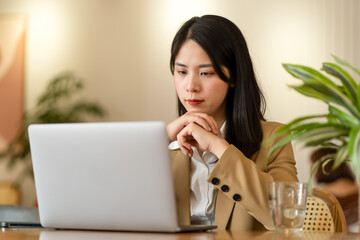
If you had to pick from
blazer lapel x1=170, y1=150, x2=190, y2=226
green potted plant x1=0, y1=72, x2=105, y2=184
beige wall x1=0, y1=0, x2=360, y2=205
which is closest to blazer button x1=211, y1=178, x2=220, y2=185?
blazer lapel x1=170, y1=150, x2=190, y2=226

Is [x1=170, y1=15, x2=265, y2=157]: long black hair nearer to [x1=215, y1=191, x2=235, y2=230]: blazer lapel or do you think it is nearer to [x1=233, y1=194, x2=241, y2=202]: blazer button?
[x1=215, y1=191, x2=235, y2=230]: blazer lapel

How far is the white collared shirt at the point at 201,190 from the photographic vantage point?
6.70 feet

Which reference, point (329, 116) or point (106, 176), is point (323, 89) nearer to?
point (329, 116)

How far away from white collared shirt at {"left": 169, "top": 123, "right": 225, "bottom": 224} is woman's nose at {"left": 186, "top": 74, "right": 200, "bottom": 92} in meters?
0.19

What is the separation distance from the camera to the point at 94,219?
156 centimetres

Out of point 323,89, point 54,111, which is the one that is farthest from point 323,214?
point 54,111

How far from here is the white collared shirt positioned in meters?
2.04

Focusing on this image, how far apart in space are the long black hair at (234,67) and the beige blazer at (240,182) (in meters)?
0.06

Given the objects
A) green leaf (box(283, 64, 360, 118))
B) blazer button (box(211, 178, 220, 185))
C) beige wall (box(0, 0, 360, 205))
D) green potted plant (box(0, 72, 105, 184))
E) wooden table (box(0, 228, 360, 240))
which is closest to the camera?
green leaf (box(283, 64, 360, 118))

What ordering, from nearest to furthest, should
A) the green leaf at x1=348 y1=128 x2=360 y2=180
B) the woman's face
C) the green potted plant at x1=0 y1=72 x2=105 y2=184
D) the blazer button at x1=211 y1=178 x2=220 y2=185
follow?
the green leaf at x1=348 y1=128 x2=360 y2=180
the blazer button at x1=211 y1=178 x2=220 y2=185
the woman's face
the green potted plant at x1=0 y1=72 x2=105 y2=184

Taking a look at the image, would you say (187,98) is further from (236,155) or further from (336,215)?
(336,215)

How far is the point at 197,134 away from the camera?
6.33ft

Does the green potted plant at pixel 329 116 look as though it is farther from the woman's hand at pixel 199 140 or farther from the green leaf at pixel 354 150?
the woman's hand at pixel 199 140

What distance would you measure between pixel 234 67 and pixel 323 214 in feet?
1.99
